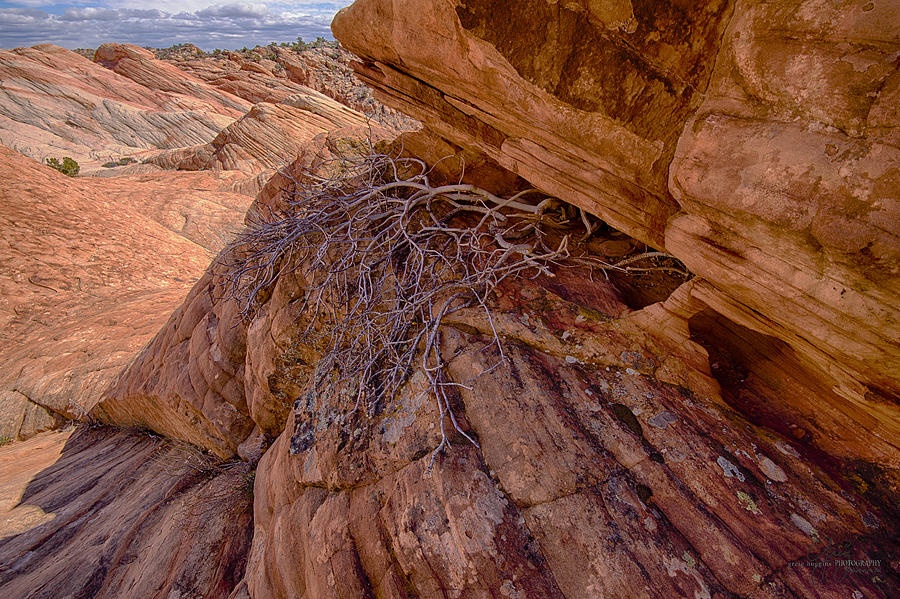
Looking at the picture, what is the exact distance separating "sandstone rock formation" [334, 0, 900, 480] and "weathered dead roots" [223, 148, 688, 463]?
0.81 m

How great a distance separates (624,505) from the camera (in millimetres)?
2068

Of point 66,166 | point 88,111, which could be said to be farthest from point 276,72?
point 66,166

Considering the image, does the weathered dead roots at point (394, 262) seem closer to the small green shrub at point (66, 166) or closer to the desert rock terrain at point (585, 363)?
the desert rock terrain at point (585, 363)

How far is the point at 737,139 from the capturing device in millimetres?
1641

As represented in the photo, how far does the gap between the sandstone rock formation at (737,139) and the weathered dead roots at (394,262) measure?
0.81m

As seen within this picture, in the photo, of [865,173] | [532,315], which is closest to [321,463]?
[532,315]

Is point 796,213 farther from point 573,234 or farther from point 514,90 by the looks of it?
point 573,234

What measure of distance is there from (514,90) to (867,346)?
2031mm

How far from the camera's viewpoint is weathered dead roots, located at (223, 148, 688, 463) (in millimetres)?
2986

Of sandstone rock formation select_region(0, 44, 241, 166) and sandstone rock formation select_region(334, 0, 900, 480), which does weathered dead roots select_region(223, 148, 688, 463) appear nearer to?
sandstone rock formation select_region(334, 0, 900, 480)

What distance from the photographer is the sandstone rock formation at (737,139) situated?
1.37m

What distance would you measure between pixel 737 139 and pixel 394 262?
2579 millimetres

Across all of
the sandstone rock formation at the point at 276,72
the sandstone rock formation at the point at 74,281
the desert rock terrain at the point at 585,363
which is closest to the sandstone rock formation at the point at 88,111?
Result: the sandstone rock formation at the point at 276,72

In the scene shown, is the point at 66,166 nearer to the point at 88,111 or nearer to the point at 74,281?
the point at 88,111
